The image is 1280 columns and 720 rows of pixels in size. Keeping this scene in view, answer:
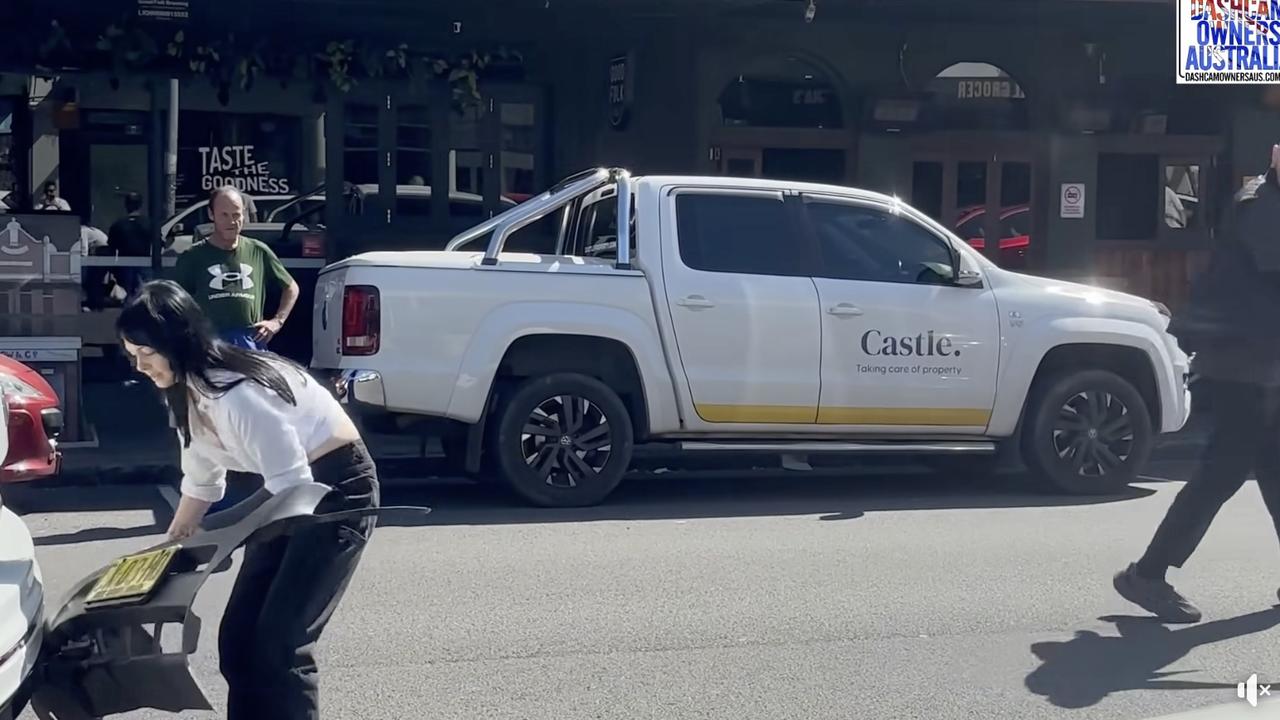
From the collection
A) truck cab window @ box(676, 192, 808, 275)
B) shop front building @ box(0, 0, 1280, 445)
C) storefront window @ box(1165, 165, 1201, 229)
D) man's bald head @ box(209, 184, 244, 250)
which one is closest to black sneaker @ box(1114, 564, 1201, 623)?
truck cab window @ box(676, 192, 808, 275)

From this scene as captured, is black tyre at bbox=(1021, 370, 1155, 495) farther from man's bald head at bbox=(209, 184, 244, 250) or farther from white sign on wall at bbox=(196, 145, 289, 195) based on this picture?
white sign on wall at bbox=(196, 145, 289, 195)

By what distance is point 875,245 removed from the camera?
966 centimetres

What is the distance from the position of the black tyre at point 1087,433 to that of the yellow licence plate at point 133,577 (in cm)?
683

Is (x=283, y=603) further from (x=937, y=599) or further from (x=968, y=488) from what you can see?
(x=968, y=488)

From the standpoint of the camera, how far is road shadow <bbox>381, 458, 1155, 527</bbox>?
30.2 ft

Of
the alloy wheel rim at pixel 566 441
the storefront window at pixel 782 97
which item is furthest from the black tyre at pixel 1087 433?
the storefront window at pixel 782 97

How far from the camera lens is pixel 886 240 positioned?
31.8ft

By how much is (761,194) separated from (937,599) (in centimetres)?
336

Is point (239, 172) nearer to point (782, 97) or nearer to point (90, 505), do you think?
point (782, 97)

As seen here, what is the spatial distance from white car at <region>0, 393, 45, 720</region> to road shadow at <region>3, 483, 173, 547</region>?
4869mm

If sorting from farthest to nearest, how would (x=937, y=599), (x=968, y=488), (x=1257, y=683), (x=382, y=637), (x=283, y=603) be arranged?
1. (x=968, y=488)
2. (x=937, y=599)
3. (x=382, y=637)
4. (x=1257, y=683)
5. (x=283, y=603)

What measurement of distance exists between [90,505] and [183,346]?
5.91 m

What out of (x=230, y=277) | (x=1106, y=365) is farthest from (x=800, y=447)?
(x=230, y=277)

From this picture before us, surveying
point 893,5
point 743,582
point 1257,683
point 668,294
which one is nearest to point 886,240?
point 668,294
